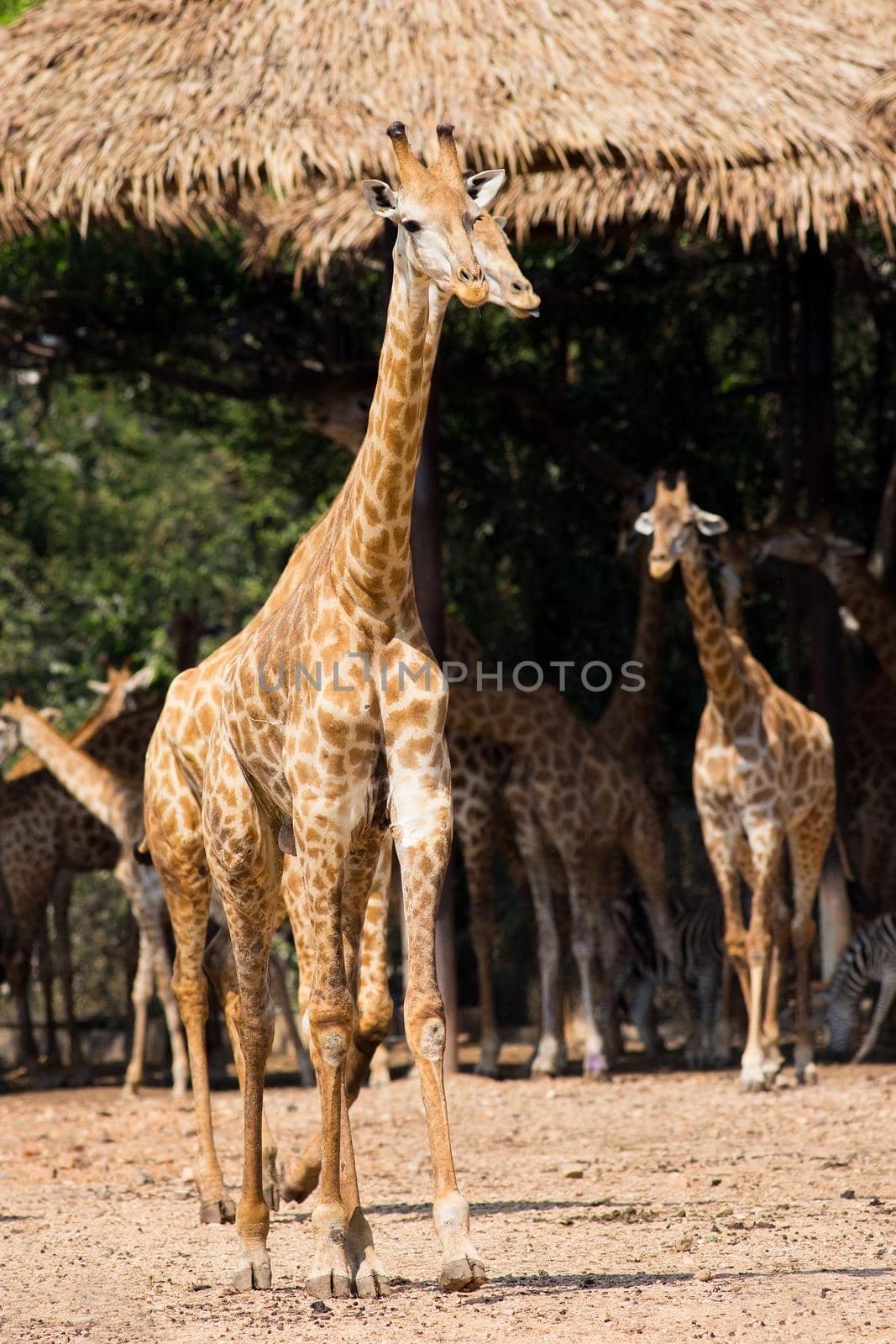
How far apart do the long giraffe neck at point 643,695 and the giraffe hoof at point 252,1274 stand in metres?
6.27

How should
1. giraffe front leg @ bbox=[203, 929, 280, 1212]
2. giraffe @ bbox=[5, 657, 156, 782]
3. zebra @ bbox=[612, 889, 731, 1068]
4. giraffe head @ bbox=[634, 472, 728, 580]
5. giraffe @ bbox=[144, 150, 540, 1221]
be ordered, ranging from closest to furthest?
giraffe @ bbox=[144, 150, 540, 1221] < giraffe front leg @ bbox=[203, 929, 280, 1212] < giraffe head @ bbox=[634, 472, 728, 580] < zebra @ bbox=[612, 889, 731, 1068] < giraffe @ bbox=[5, 657, 156, 782]

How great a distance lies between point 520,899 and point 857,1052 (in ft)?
9.73

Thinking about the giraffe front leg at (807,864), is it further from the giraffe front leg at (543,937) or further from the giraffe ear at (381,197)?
the giraffe ear at (381,197)

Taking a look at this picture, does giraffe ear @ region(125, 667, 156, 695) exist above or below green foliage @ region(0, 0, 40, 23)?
below

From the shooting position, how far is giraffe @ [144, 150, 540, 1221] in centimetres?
547

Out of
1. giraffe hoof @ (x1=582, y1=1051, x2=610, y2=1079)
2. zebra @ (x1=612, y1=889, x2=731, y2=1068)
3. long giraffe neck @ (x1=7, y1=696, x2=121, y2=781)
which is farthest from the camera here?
long giraffe neck @ (x1=7, y1=696, x2=121, y2=781)

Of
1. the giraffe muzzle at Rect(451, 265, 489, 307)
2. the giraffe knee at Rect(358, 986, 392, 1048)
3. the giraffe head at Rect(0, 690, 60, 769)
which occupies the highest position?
the giraffe muzzle at Rect(451, 265, 489, 307)

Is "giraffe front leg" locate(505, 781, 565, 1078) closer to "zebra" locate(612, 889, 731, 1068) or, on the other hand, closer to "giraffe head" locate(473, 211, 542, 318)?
"zebra" locate(612, 889, 731, 1068)

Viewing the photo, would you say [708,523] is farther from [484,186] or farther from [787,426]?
[484,186]

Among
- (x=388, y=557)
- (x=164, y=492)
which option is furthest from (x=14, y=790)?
(x=164, y=492)

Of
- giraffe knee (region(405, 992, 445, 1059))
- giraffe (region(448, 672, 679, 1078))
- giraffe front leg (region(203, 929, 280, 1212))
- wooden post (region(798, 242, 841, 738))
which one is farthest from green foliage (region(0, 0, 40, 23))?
giraffe knee (region(405, 992, 445, 1059))

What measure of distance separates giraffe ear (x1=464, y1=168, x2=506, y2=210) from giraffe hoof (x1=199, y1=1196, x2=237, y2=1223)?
3.45 meters

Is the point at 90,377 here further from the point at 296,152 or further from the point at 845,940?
the point at 845,940

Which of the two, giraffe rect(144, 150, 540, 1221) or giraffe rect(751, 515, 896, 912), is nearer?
giraffe rect(144, 150, 540, 1221)
